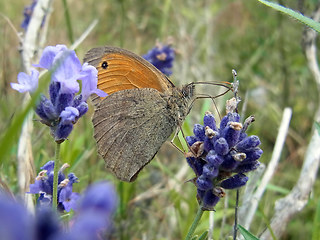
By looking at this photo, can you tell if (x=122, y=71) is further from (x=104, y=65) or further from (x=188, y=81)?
(x=188, y=81)

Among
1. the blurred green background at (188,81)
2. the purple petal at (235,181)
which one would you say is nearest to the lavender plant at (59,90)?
the purple petal at (235,181)

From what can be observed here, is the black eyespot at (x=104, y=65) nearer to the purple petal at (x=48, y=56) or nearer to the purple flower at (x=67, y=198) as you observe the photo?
the purple petal at (x=48, y=56)

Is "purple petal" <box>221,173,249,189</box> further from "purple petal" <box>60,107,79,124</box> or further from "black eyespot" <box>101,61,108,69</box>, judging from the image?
"black eyespot" <box>101,61,108,69</box>

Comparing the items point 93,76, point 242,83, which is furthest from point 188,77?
point 93,76

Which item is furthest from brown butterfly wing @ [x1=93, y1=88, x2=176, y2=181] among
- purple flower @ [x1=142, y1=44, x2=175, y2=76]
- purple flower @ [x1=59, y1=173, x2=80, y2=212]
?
purple flower @ [x1=142, y1=44, x2=175, y2=76]

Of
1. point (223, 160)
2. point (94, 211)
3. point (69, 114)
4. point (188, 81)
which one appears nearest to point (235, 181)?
point (223, 160)
